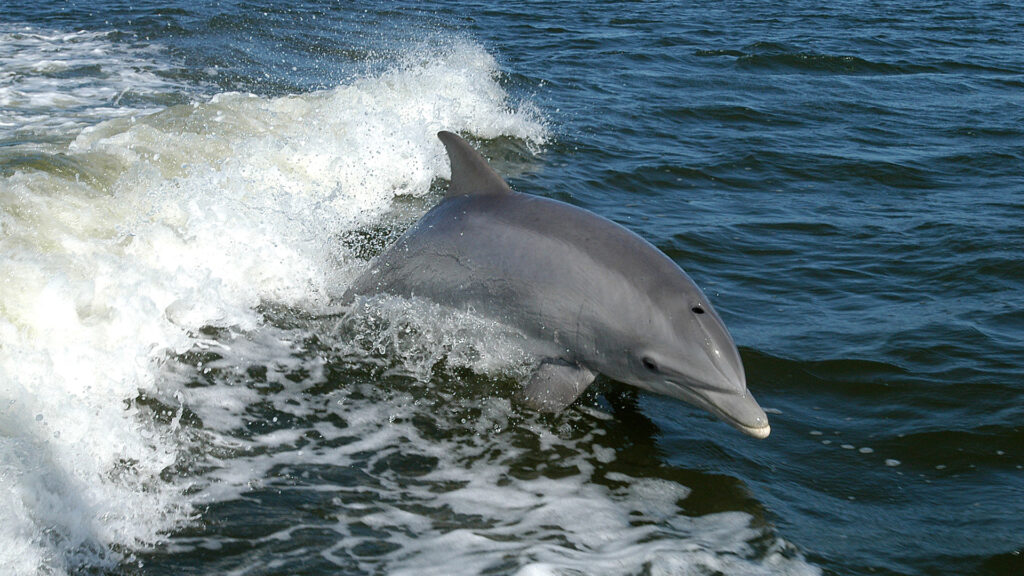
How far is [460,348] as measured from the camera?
6.68m

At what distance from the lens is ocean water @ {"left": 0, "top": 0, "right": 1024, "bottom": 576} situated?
4.79m

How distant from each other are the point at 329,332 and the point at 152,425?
1.72 metres

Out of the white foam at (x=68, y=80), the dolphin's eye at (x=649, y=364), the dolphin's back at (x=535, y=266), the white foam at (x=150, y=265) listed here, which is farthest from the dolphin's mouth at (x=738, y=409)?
the white foam at (x=68, y=80)

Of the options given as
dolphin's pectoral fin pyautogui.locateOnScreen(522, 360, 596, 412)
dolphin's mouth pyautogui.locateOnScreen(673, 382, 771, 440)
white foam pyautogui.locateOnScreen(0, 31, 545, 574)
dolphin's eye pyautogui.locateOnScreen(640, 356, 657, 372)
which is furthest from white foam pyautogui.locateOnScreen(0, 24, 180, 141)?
dolphin's mouth pyautogui.locateOnScreen(673, 382, 771, 440)

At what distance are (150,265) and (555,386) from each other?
3.47 meters

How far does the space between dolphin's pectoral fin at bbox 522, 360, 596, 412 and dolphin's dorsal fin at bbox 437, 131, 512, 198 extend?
4.41 feet

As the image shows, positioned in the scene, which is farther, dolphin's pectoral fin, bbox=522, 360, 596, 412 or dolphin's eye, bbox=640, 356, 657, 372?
dolphin's pectoral fin, bbox=522, 360, 596, 412

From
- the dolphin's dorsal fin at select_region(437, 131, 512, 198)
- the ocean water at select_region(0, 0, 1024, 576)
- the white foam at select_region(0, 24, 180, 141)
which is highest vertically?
the dolphin's dorsal fin at select_region(437, 131, 512, 198)

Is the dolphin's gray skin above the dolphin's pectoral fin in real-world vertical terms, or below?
above

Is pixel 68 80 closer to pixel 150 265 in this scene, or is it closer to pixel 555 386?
pixel 150 265

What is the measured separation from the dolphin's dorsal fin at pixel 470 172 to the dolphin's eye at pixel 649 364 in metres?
1.60

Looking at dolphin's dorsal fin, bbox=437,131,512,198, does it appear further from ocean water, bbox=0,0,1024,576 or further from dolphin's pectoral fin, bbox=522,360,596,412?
dolphin's pectoral fin, bbox=522,360,596,412

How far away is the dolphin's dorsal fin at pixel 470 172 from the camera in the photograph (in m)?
6.71

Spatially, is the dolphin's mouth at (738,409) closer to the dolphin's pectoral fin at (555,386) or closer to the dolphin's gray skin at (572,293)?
the dolphin's gray skin at (572,293)
